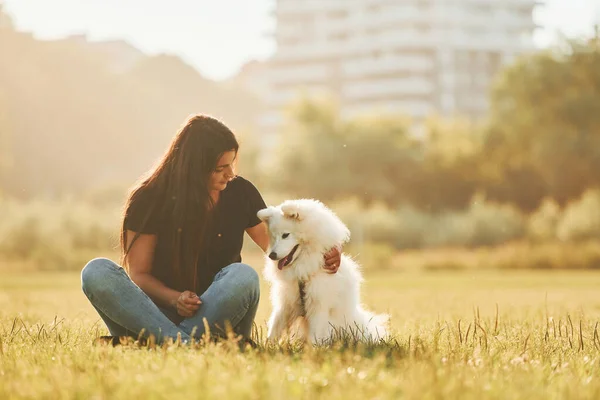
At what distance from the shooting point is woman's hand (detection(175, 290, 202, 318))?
174 inches

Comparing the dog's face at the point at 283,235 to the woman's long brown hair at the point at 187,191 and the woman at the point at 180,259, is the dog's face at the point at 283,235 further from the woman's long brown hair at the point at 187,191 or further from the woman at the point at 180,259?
the woman's long brown hair at the point at 187,191

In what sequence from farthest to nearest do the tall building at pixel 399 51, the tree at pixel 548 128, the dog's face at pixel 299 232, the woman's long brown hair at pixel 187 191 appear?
the tall building at pixel 399 51 → the tree at pixel 548 128 → the dog's face at pixel 299 232 → the woman's long brown hair at pixel 187 191

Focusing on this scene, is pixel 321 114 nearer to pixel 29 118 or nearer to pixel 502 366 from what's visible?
pixel 29 118

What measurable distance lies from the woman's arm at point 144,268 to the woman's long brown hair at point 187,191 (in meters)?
0.04

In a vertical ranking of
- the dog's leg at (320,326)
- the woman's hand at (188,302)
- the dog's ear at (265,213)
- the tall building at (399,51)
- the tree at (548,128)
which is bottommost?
the dog's leg at (320,326)

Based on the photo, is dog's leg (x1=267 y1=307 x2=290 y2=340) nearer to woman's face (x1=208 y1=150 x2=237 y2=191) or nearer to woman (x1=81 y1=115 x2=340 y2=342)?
woman (x1=81 y1=115 x2=340 y2=342)

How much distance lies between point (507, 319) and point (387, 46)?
7850cm

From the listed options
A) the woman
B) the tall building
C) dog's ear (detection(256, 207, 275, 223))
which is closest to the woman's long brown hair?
the woman

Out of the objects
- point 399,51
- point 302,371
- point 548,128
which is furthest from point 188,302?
point 399,51

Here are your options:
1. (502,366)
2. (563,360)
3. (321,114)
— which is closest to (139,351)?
(502,366)

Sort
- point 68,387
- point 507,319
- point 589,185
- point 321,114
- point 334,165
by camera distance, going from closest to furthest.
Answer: point 68,387 < point 507,319 < point 589,185 < point 334,165 < point 321,114

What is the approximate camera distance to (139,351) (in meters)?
3.95

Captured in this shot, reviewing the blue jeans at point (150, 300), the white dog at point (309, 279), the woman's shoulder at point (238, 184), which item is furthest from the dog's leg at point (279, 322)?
the woman's shoulder at point (238, 184)

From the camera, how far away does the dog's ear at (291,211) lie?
4918 millimetres
